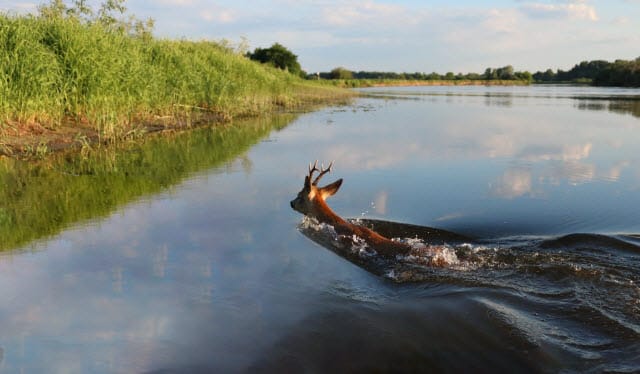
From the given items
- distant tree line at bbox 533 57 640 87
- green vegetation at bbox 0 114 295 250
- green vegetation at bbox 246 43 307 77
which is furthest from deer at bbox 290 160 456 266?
distant tree line at bbox 533 57 640 87

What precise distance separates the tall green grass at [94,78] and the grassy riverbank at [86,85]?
0.07ft

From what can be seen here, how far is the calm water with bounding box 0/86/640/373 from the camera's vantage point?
3.86 meters

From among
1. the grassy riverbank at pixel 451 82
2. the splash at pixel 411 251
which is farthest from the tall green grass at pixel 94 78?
the grassy riverbank at pixel 451 82

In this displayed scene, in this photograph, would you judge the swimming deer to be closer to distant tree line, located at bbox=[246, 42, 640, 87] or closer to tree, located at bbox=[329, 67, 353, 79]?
distant tree line, located at bbox=[246, 42, 640, 87]

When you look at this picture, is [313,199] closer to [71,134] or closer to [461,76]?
[71,134]

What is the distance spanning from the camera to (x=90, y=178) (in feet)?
32.6

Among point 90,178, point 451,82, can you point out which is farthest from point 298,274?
point 451,82

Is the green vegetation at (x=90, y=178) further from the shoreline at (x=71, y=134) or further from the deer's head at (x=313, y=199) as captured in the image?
the deer's head at (x=313, y=199)

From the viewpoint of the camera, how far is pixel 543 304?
4645 mm

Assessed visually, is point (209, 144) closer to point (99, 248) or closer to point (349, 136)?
point (349, 136)

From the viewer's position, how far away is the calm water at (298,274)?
12.7 ft

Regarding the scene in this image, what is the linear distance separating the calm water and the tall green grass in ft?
6.67

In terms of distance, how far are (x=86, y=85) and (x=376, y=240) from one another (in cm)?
1022

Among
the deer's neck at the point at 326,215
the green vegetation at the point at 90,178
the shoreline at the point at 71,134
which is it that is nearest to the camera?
the deer's neck at the point at 326,215
